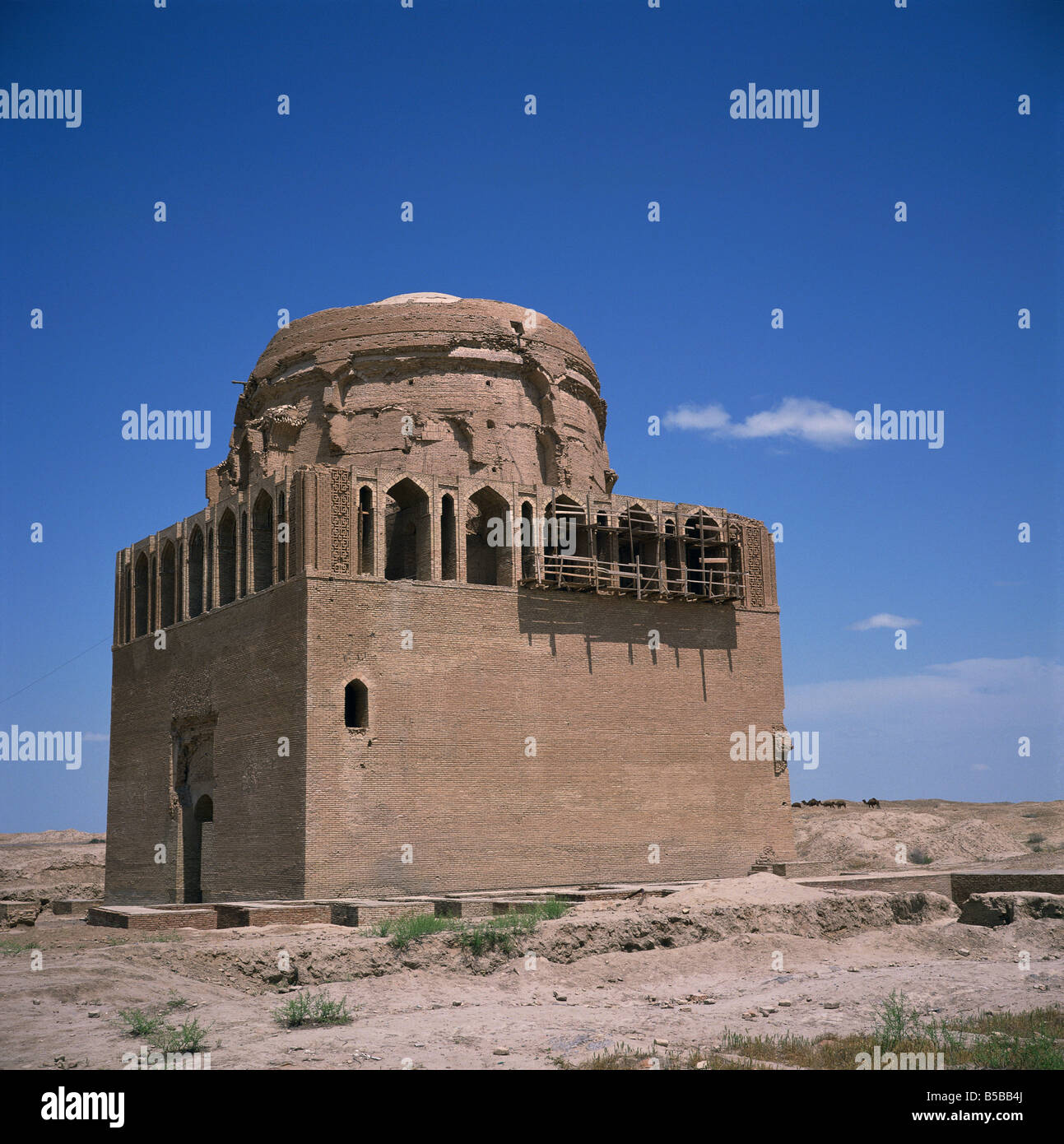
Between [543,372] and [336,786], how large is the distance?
10153 millimetres

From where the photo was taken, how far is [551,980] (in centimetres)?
1359

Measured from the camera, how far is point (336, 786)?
19891 mm

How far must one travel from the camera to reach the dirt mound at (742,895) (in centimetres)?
1636

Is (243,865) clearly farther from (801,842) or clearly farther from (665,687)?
(801,842)

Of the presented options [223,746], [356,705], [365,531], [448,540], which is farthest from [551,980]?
[223,746]

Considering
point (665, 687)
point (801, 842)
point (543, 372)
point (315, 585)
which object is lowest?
point (801, 842)

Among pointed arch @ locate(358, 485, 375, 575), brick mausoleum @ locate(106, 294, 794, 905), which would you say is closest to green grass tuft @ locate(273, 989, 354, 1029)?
brick mausoleum @ locate(106, 294, 794, 905)

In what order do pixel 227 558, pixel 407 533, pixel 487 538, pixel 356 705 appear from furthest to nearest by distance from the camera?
1. pixel 227 558
2. pixel 407 533
3. pixel 487 538
4. pixel 356 705

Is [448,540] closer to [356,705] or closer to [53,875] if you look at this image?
[356,705]

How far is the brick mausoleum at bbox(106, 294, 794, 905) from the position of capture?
20500mm

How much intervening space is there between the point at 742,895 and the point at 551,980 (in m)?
4.14

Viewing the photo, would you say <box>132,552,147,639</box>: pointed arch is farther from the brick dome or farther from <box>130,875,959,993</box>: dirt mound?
<box>130,875,959,993</box>: dirt mound

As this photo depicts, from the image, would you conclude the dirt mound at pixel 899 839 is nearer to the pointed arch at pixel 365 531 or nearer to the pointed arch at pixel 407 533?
the pointed arch at pixel 407 533
